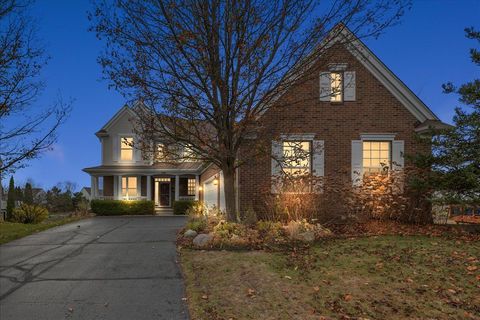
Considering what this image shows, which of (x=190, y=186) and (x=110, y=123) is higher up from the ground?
(x=110, y=123)

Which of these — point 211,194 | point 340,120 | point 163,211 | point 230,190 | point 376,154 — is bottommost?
point 163,211

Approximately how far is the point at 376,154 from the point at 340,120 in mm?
1849

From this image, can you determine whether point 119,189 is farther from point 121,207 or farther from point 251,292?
point 251,292

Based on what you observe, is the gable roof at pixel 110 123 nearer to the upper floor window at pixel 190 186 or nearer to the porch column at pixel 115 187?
the porch column at pixel 115 187

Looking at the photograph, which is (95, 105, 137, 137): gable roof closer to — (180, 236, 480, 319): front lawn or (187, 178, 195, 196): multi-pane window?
(187, 178, 195, 196): multi-pane window

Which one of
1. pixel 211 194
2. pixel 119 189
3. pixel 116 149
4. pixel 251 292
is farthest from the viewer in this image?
pixel 116 149

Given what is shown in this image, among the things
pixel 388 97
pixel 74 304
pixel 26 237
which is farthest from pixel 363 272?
pixel 26 237

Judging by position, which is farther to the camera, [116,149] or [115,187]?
[116,149]

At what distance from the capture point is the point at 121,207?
26172 mm

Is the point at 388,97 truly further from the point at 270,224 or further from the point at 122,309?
the point at 122,309

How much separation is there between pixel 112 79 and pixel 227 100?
2956 millimetres

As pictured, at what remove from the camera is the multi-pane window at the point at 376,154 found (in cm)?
1480

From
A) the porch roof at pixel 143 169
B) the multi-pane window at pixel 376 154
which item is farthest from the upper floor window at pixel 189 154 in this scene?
the porch roof at pixel 143 169

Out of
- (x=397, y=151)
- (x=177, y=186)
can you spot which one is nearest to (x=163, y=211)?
(x=177, y=186)
